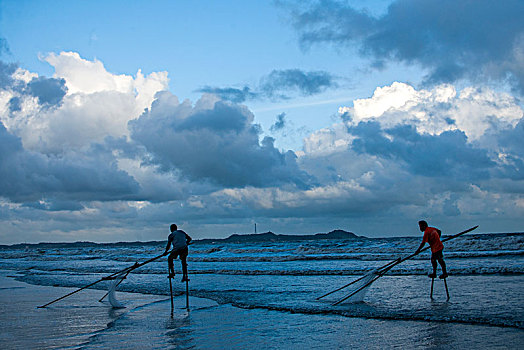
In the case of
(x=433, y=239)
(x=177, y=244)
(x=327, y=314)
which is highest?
(x=177, y=244)

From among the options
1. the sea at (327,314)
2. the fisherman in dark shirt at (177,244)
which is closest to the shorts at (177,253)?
the fisherman in dark shirt at (177,244)

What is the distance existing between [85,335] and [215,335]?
266 cm

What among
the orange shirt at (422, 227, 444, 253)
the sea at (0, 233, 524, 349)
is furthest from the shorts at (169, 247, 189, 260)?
the orange shirt at (422, 227, 444, 253)

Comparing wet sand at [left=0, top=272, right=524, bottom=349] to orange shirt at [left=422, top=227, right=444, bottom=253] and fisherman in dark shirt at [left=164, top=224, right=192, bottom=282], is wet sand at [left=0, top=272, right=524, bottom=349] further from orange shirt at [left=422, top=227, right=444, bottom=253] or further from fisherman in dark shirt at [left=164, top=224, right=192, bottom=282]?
orange shirt at [left=422, top=227, right=444, bottom=253]

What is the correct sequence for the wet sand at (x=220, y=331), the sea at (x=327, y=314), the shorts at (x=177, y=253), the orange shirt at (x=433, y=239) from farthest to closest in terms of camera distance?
the shorts at (x=177, y=253) → the orange shirt at (x=433, y=239) → the sea at (x=327, y=314) → the wet sand at (x=220, y=331)

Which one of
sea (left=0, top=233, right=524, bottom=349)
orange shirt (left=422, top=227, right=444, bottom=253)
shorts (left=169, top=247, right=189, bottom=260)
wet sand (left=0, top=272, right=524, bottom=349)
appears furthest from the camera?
shorts (left=169, top=247, right=189, bottom=260)

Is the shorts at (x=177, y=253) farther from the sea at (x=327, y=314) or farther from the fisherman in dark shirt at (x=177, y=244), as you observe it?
the sea at (x=327, y=314)

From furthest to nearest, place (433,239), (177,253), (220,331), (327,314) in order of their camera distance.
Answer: (177,253) → (433,239) → (327,314) → (220,331)

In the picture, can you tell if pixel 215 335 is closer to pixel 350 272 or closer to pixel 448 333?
pixel 448 333

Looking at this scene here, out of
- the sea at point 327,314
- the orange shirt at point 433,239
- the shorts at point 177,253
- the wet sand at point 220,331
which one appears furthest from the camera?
the shorts at point 177,253

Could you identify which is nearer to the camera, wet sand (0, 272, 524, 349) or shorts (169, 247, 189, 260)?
wet sand (0, 272, 524, 349)

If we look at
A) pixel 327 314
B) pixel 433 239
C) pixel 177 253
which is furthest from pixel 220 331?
pixel 433 239

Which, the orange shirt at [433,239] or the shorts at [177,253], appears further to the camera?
the shorts at [177,253]

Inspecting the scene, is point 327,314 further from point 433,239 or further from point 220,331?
point 433,239
